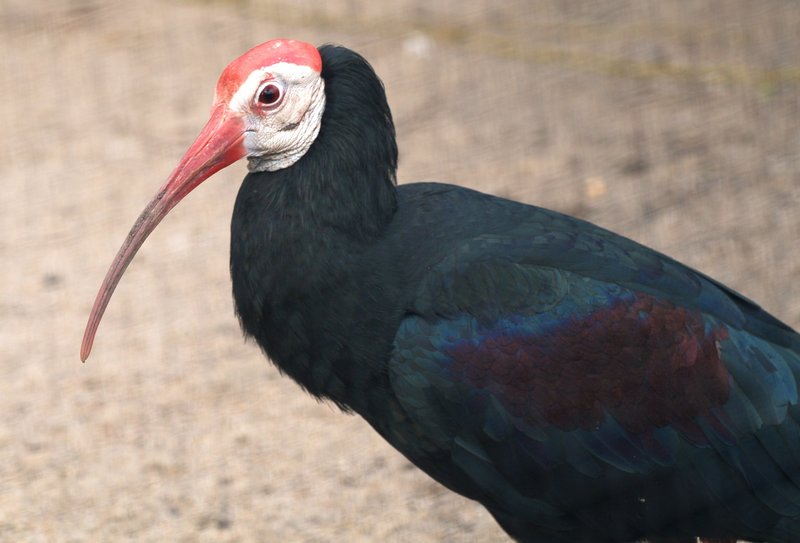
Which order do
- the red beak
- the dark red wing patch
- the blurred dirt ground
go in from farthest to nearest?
the blurred dirt ground < the red beak < the dark red wing patch

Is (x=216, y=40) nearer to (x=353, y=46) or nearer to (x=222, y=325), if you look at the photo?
(x=353, y=46)

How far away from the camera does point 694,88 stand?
7.12m

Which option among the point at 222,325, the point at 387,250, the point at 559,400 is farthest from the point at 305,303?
the point at 222,325

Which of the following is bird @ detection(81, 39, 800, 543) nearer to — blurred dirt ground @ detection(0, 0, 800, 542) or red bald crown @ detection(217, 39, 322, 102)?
red bald crown @ detection(217, 39, 322, 102)

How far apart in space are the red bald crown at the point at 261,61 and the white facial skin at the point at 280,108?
13 millimetres

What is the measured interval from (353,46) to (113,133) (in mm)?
1636

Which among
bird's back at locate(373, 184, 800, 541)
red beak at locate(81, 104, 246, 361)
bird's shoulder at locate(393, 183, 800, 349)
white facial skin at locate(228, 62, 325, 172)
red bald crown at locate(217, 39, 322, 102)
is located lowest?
bird's back at locate(373, 184, 800, 541)

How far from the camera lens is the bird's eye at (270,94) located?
Result: 3477 mm

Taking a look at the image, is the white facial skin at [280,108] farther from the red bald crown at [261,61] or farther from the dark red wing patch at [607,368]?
the dark red wing patch at [607,368]

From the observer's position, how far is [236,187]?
6.71 metres

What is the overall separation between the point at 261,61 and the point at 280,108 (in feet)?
0.45

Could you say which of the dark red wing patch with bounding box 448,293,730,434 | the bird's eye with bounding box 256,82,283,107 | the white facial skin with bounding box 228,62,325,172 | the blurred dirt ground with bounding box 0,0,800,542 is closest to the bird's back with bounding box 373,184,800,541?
the dark red wing patch with bounding box 448,293,730,434

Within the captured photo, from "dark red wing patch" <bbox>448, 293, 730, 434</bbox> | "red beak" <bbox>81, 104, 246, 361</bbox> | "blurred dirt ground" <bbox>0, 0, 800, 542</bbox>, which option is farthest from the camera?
"blurred dirt ground" <bbox>0, 0, 800, 542</bbox>

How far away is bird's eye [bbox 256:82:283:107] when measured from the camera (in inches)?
137
